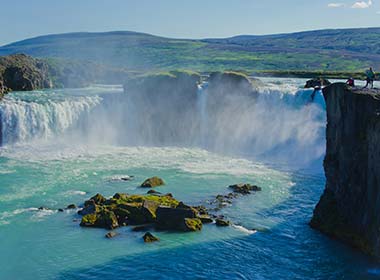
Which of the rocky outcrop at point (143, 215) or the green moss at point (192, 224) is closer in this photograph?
the green moss at point (192, 224)

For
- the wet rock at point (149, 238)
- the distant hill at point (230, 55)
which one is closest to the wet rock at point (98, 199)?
the wet rock at point (149, 238)

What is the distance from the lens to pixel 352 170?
83.2 ft

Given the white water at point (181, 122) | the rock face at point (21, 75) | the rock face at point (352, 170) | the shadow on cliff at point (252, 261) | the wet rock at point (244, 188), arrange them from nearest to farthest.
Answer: the shadow on cliff at point (252, 261)
the rock face at point (352, 170)
the wet rock at point (244, 188)
the white water at point (181, 122)
the rock face at point (21, 75)

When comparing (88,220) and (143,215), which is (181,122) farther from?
(88,220)

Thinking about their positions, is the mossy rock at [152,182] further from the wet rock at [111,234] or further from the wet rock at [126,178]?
the wet rock at [111,234]

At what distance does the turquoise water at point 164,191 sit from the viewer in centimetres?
2250

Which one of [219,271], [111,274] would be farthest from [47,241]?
[219,271]

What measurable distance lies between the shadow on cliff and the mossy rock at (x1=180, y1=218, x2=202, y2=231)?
71.6 inches

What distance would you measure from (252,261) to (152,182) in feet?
44.7

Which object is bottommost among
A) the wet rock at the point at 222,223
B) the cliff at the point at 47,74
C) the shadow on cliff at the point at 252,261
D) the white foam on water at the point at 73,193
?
the shadow on cliff at the point at 252,261

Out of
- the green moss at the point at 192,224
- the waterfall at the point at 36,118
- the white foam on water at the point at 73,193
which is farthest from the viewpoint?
the waterfall at the point at 36,118

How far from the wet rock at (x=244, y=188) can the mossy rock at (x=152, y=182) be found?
5.02m

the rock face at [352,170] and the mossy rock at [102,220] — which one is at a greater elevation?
the rock face at [352,170]

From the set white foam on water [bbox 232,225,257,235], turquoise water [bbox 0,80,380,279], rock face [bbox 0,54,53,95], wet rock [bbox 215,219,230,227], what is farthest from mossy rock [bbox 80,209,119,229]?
rock face [bbox 0,54,53,95]
